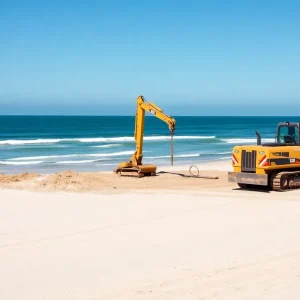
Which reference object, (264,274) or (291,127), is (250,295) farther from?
(291,127)

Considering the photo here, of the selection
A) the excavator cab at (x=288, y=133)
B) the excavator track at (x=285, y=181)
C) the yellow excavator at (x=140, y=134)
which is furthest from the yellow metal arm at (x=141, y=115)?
the excavator track at (x=285, y=181)

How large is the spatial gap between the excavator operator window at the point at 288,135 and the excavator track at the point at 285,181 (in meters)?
1.10

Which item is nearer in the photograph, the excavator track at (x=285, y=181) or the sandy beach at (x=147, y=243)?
the sandy beach at (x=147, y=243)

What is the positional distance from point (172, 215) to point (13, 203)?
4.31 metres

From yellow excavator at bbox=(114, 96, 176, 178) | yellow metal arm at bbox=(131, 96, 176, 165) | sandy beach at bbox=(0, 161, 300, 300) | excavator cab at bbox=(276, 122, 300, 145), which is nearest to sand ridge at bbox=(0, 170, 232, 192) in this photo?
sandy beach at bbox=(0, 161, 300, 300)

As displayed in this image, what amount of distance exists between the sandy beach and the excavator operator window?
73.6 inches

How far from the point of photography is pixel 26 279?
756 centimetres

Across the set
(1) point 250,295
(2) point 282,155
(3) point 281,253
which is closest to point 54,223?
(3) point 281,253

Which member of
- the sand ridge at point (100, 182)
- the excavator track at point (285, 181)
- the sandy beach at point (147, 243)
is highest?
the excavator track at point (285, 181)

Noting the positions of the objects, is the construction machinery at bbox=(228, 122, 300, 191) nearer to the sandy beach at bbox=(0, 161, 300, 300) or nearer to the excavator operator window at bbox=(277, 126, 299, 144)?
the excavator operator window at bbox=(277, 126, 299, 144)

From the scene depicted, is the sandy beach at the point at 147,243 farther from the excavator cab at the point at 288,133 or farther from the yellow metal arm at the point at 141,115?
the yellow metal arm at the point at 141,115

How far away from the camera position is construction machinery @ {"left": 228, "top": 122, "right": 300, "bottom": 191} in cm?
1542

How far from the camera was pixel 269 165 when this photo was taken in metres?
15.4

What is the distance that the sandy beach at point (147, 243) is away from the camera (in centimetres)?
708
